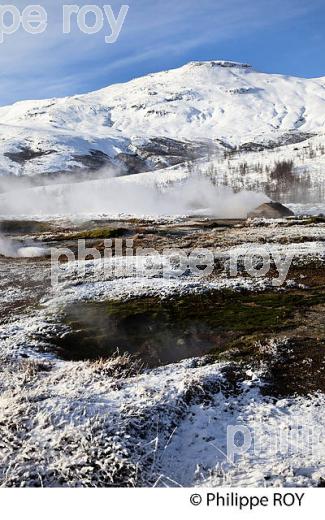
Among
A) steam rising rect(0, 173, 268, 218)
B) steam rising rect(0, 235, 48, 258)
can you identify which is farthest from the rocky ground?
steam rising rect(0, 173, 268, 218)

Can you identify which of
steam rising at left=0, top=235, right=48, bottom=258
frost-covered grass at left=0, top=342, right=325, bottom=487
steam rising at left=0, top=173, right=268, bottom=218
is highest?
steam rising at left=0, top=173, right=268, bottom=218

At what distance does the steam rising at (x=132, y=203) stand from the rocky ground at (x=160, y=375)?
5893 centimetres

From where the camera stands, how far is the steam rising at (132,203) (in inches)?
3688

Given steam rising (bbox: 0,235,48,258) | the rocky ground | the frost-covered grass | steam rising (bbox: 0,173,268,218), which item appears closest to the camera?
the frost-covered grass

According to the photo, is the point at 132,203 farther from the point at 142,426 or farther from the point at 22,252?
the point at 142,426

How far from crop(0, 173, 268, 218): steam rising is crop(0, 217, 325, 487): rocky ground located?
193 ft

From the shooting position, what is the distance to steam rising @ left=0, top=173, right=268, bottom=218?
307ft

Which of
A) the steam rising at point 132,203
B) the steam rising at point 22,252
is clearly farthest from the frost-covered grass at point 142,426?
the steam rising at point 132,203

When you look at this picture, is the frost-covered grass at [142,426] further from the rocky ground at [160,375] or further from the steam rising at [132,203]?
the steam rising at [132,203]

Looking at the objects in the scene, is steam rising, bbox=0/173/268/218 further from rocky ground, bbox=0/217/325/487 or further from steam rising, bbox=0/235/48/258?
rocky ground, bbox=0/217/325/487

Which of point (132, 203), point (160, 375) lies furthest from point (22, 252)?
point (132, 203)

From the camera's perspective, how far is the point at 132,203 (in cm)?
13288

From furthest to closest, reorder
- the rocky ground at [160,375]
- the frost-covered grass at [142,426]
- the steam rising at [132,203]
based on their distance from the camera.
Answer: the steam rising at [132,203]
the rocky ground at [160,375]
the frost-covered grass at [142,426]
